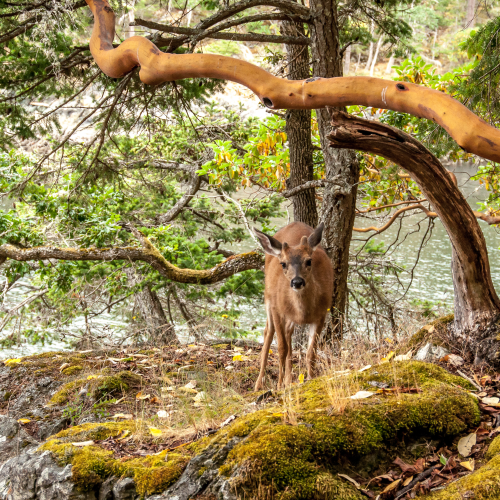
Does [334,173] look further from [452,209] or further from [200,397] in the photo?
[200,397]

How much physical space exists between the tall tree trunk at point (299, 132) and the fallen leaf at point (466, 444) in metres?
5.67

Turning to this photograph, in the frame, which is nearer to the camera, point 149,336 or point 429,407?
point 429,407

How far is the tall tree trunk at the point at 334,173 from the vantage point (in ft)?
23.2

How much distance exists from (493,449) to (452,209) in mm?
2294

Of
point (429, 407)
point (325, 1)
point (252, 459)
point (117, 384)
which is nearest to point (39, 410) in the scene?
point (117, 384)

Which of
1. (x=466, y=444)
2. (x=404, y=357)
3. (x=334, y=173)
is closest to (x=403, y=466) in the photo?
(x=466, y=444)

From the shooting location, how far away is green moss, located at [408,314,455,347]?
543cm

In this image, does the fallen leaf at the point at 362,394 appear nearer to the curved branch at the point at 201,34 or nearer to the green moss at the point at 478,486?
the green moss at the point at 478,486

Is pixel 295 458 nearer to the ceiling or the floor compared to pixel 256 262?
nearer to the floor

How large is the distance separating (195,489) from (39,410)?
356cm

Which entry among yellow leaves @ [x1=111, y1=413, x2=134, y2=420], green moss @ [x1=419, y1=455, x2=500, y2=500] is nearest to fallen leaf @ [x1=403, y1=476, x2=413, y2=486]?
green moss @ [x1=419, y1=455, x2=500, y2=500]

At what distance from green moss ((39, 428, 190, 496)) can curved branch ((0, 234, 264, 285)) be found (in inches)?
163

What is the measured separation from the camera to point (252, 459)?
317 cm

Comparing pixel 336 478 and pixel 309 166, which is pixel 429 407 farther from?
pixel 309 166
